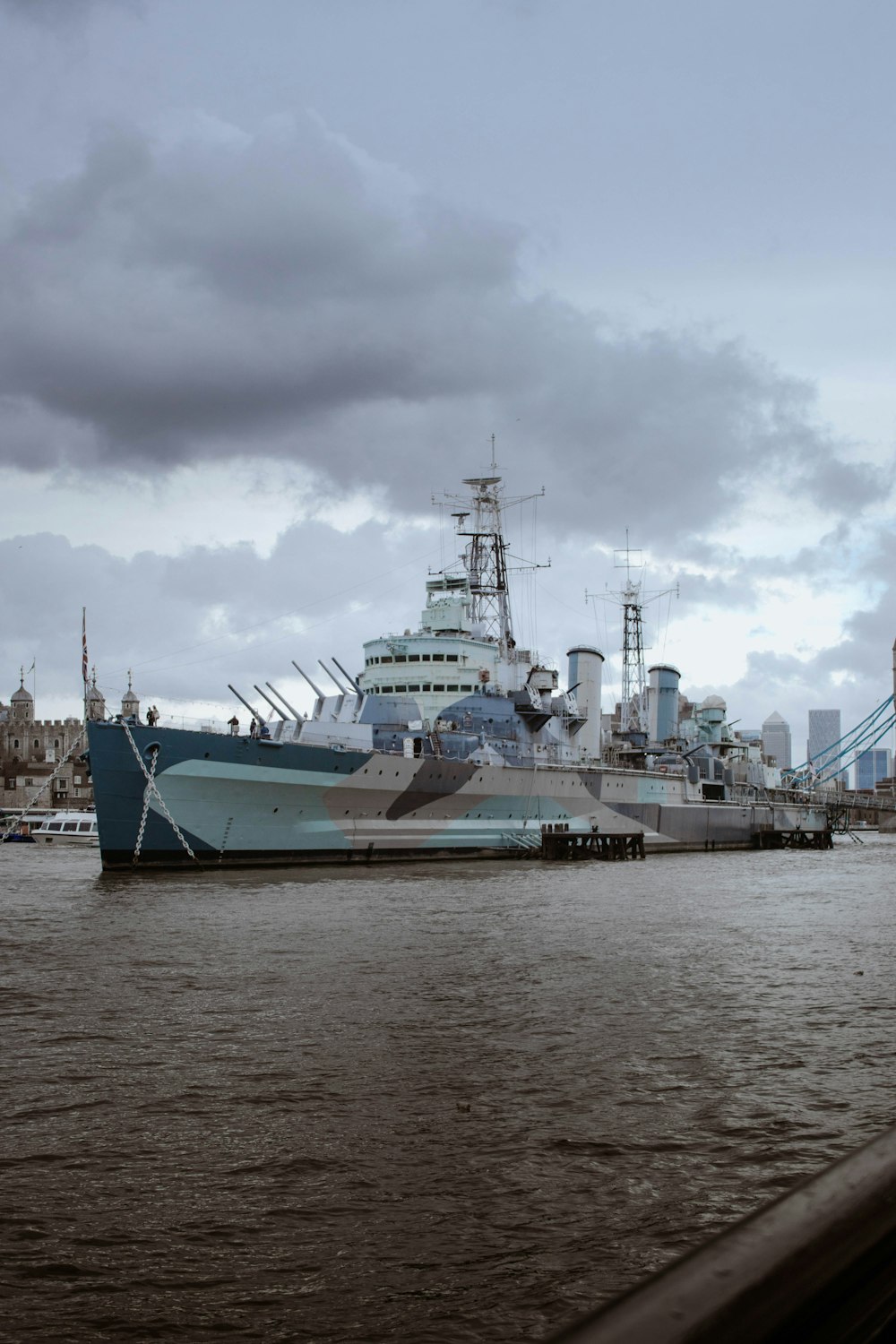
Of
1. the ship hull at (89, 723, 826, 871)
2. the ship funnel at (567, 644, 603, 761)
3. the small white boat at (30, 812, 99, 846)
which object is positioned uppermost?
the ship funnel at (567, 644, 603, 761)

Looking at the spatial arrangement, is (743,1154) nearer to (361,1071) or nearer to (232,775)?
(361,1071)

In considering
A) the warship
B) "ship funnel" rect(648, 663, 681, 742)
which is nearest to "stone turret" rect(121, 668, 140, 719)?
the warship

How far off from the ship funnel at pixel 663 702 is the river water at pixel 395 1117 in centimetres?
5146

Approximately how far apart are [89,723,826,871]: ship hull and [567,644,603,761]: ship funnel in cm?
1013

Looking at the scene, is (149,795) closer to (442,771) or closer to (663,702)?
(442,771)

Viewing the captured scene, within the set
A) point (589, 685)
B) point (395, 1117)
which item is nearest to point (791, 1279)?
point (395, 1117)

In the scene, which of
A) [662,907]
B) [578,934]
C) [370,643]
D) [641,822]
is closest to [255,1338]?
[578,934]

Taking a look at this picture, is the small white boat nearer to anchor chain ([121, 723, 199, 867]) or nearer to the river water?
anchor chain ([121, 723, 199, 867])

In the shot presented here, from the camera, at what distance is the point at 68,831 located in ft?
203

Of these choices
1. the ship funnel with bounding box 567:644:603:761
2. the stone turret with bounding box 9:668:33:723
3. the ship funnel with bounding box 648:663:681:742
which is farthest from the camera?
the stone turret with bounding box 9:668:33:723

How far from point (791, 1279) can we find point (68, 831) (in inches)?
2574

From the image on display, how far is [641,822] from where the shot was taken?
5069cm

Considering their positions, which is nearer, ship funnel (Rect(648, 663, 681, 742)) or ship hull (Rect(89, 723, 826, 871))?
ship hull (Rect(89, 723, 826, 871))

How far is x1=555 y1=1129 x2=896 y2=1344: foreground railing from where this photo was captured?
0.96m
